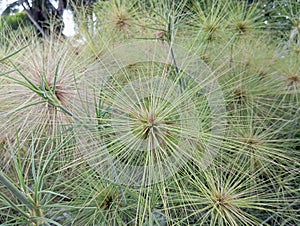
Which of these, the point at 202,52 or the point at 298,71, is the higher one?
the point at 202,52

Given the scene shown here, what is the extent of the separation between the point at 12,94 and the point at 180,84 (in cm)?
32

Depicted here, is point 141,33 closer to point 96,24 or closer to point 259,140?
point 96,24

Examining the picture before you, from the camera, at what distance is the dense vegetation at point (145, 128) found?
477 mm

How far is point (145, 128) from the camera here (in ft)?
1.51

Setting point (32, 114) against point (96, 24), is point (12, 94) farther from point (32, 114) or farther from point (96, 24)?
point (96, 24)

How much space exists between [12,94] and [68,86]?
0.11m

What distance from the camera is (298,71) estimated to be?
36.5 inches

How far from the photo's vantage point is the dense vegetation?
48 centimetres

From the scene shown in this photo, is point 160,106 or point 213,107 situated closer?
point 160,106

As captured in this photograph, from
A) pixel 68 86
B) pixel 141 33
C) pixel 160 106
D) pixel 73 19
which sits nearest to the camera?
pixel 160 106

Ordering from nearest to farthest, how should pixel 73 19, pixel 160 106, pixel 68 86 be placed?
pixel 160 106 < pixel 68 86 < pixel 73 19

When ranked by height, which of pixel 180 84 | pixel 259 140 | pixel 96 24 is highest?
pixel 96 24

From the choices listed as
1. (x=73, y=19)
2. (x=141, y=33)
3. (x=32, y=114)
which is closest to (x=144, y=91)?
(x=32, y=114)

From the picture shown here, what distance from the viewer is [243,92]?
856 mm
